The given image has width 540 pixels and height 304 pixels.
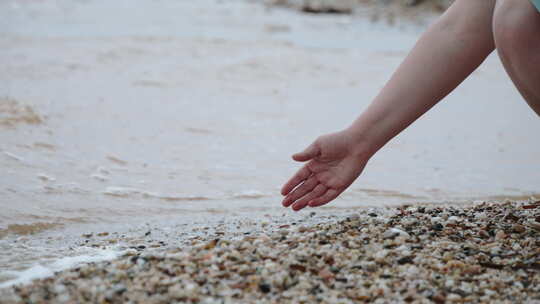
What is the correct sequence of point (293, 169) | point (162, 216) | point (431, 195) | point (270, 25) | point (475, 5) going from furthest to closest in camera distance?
point (270, 25) < point (293, 169) < point (431, 195) < point (162, 216) < point (475, 5)

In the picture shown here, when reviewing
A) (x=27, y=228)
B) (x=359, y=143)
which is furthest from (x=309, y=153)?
(x=27, y=228)

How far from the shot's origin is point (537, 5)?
6.10ft

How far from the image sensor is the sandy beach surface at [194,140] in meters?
2.97

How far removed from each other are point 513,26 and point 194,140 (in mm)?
3012

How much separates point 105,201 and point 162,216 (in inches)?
15.1

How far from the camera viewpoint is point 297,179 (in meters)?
2.34

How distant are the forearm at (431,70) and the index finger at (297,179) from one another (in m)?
0.21

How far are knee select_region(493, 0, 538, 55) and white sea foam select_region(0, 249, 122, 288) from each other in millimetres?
1392

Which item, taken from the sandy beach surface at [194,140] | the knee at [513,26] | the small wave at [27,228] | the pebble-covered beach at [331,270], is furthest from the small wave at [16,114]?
the knee at [513,26]

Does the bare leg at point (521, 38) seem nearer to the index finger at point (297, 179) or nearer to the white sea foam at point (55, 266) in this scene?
the index finger at point (297, 179)

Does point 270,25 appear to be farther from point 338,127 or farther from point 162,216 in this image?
point 162,216

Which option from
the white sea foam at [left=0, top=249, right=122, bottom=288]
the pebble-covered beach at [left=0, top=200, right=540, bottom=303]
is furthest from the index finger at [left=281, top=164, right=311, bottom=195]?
the white sea foam at [left=0, top=249, right=122, bottom=288]

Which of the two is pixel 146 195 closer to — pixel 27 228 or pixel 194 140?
pixel 27 228

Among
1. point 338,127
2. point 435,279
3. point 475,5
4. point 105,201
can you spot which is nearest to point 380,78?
point 338,127
